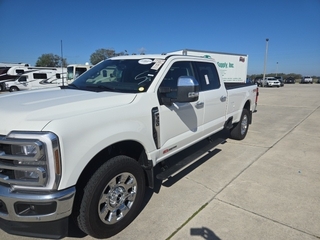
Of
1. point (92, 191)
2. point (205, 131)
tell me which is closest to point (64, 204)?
point (92, 191)

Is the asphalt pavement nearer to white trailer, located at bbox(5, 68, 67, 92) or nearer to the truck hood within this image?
the truck hood

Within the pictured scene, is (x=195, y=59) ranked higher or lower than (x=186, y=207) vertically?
higher

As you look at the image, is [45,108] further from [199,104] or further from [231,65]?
[231,65]

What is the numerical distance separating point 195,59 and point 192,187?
2.11m

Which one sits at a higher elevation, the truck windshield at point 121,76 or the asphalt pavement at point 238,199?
the truck windshield at point 121,76

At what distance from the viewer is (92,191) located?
2148 mm

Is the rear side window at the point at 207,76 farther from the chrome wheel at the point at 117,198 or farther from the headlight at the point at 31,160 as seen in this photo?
the headlight at the point at 31,160

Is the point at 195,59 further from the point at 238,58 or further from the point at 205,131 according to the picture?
the point at 238,58

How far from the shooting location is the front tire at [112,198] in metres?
2.17

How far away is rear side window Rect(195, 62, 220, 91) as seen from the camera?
3.96 meters

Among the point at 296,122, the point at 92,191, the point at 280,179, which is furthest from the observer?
the point at 296,122

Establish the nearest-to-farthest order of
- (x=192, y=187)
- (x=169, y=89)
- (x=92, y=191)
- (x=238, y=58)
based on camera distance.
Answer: (x=92, y=191) < (x=169, y=89) < (x=192, y=187) < (x=238, y=58)

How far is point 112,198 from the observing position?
2434mm

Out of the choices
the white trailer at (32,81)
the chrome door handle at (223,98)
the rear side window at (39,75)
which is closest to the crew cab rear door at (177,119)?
the chrome door handle at (223,98)
